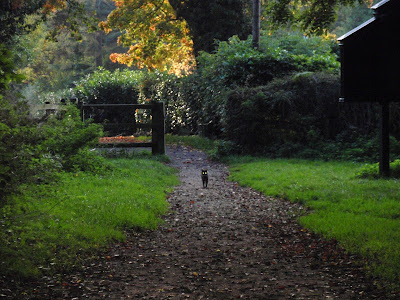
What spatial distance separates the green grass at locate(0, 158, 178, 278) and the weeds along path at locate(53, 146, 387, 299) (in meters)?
0.29

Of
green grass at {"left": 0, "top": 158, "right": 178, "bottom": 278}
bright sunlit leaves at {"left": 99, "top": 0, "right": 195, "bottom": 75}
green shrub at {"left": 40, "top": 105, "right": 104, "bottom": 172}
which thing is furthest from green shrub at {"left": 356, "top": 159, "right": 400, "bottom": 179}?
bright sunlit leaves at {"left": 99, "top": 0, "right": 195, "bottom": 75}

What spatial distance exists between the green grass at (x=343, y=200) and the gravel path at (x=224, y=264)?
26 centimetres

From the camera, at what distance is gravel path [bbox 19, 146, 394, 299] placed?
527 centimetres

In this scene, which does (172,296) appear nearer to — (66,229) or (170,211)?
(66,229)

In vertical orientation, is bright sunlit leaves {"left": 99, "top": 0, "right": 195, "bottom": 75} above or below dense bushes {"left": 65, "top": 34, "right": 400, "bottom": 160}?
above

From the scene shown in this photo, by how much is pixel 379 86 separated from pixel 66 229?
7382mm

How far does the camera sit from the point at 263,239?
7.45m

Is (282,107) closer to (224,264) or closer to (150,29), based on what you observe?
(224,264)

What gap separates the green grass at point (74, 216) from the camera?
5551 millimetres

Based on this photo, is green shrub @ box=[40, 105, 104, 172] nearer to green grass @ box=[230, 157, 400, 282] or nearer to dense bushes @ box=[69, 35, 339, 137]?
green grass @ box=[230, 157, 400, 282]

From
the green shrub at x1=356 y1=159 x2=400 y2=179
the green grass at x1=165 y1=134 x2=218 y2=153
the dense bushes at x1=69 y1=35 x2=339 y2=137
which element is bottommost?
the green shrub at x1=356 y1=159 x2=400 y2=179

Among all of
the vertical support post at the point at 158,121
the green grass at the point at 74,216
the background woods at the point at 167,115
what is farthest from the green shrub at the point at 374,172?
the vertical support post at the point at 158,121

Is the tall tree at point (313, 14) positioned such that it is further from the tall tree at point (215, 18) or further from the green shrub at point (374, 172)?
the tall tree at point (215, 18)

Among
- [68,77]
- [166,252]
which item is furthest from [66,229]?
[68,77]
